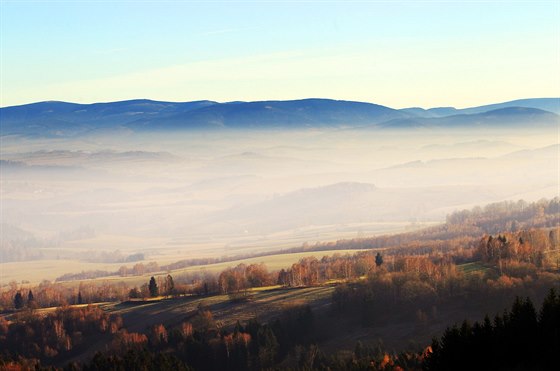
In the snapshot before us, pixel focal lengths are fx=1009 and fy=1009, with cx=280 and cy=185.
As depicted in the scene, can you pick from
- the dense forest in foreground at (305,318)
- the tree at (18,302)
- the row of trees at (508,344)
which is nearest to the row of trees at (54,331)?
the dense forest in foreground at (305,318)

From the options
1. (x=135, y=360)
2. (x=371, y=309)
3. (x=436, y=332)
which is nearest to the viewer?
(x=135, y=360)

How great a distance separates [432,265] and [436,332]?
113ft

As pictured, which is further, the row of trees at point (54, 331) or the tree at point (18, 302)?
the tree at point (18, 302)

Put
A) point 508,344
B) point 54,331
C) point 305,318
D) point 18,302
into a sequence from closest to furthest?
1. point 508,344
2. point 305,318
3. point 54,331
4. point 18,302

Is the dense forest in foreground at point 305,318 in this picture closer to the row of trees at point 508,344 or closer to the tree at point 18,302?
the tree at point 18,302

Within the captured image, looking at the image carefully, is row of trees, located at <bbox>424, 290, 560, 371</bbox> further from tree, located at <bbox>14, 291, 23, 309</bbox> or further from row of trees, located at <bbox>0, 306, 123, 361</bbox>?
tree, located at <bbox>14, 291, 23, 309</bbox>

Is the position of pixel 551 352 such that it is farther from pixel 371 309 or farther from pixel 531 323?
pixel 371 309

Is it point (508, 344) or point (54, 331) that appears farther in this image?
point (54, 331)

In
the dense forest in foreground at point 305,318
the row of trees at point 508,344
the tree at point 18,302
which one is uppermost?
the row of trees at point 508,344

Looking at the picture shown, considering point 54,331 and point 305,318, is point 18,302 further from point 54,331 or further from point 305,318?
point 305,318

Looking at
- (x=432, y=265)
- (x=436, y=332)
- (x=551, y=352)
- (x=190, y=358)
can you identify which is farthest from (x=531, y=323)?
(x=432, y=265)

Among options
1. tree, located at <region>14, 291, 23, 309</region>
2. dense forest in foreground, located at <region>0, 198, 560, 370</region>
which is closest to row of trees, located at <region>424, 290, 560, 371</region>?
dense forest in foreground, located at <region>0, 198, 560, 370</region>

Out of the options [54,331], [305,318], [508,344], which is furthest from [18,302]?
[508,344]

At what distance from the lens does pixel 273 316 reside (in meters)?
139
